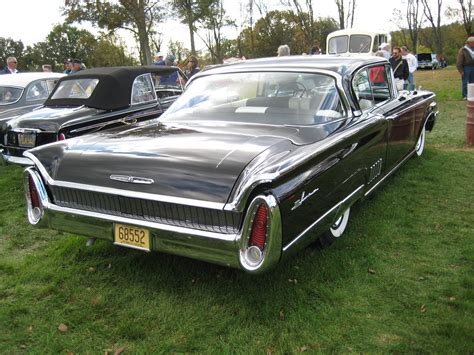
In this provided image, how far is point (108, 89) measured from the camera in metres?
6.35

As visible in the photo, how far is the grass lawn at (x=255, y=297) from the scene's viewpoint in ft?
8.48

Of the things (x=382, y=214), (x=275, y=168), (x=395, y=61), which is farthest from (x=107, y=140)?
(x=395, y=61)

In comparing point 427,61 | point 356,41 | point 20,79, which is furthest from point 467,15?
point 20,79

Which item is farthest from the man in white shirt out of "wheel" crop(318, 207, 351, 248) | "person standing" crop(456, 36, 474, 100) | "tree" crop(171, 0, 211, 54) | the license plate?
"tree" crop(171, 0, 211, 54)

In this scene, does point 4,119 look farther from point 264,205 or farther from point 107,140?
point 264,205

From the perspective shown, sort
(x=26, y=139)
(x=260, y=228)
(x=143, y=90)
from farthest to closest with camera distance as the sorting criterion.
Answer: (x=143, y=90) < (x=26, y=139) < (x=260, y=228)

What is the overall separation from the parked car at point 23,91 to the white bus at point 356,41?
14509mm

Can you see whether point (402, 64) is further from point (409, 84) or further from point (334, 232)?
point (334, 232)

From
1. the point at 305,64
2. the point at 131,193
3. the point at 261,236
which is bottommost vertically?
the point at 261,236

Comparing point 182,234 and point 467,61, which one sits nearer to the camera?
point 182,234

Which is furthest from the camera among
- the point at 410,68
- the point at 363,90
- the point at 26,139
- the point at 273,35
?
the point at 273,35

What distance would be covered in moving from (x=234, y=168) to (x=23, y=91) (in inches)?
259

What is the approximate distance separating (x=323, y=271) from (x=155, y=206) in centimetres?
134

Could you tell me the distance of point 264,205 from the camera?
2443mm
